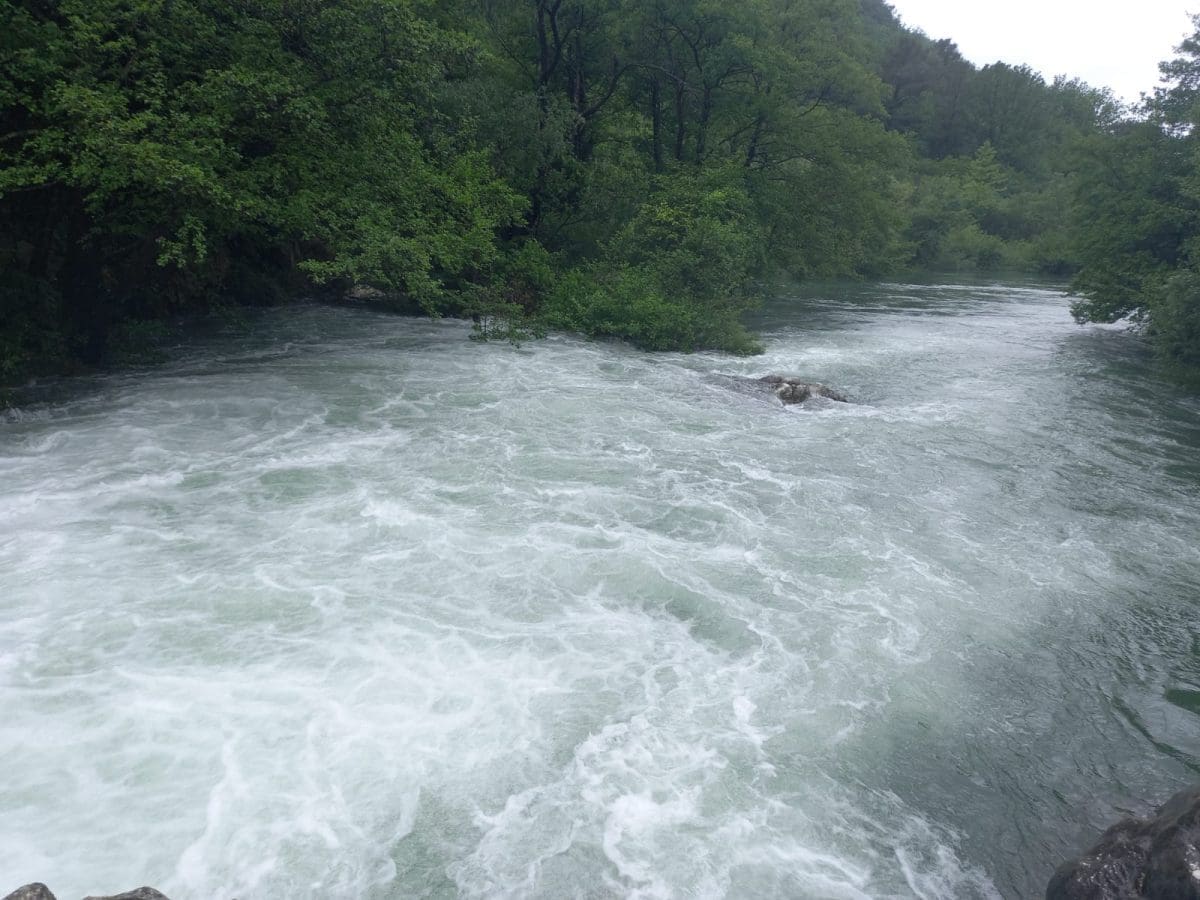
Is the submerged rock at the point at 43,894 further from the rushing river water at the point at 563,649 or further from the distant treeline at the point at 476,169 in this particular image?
A: the distant treeline at the point at 476,169

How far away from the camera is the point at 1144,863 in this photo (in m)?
4.89

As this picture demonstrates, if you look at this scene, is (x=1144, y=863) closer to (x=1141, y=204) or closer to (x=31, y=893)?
(x=31, y=893)

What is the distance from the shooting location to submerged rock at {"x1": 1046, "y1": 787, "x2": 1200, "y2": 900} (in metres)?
4.56

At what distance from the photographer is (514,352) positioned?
1847 cm

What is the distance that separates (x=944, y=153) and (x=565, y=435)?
7043 centimetres

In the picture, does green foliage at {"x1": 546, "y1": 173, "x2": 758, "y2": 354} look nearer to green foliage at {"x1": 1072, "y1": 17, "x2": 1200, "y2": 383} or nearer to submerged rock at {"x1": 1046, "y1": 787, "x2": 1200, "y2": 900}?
green foliage at {"x1": 1072, "y1": 17, "x2": 1200, "y2": 383}

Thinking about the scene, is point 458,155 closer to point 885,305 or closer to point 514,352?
point 514,352

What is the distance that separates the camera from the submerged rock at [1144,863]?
456cm

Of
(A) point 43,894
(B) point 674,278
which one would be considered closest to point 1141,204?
(B) point 674,278

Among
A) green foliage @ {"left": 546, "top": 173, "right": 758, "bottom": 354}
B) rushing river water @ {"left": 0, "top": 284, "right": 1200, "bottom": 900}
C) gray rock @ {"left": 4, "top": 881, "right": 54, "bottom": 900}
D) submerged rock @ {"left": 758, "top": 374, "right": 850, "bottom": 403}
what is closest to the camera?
gray rock @ {"left": 4, "top": 881, "right": 54, "bottom": 900}

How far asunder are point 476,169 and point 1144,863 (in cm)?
1827

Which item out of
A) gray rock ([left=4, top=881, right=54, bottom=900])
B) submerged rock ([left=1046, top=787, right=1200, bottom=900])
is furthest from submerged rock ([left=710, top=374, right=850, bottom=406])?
gray rock ([left=4, top=881, right=54, bottom=900])

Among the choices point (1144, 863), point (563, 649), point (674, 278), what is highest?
point (674, 278)

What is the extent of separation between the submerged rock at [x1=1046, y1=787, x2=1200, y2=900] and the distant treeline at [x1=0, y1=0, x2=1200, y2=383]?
11.8 m
